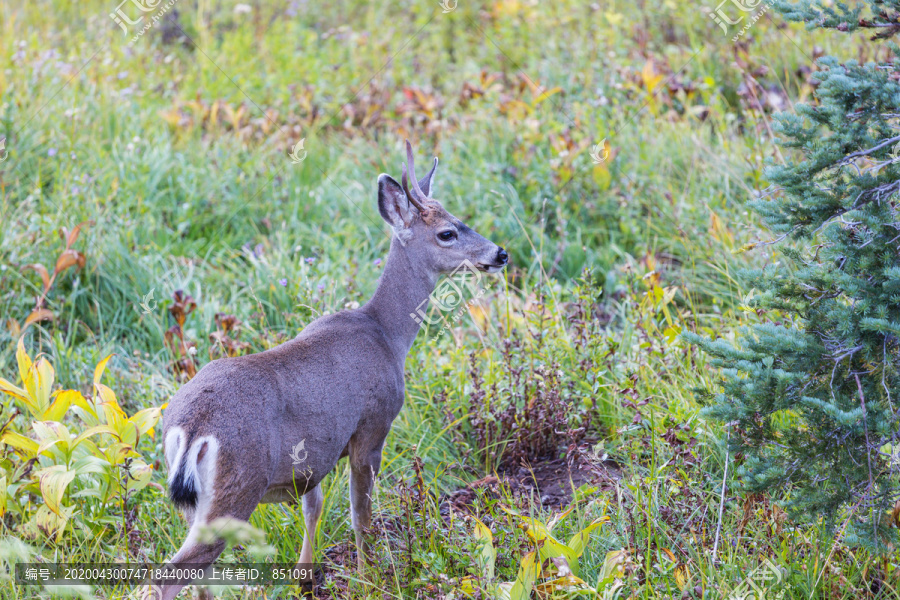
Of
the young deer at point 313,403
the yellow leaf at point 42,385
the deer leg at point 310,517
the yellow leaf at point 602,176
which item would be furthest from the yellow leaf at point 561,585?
the yellow leaf at point 602,176

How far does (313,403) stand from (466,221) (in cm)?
358

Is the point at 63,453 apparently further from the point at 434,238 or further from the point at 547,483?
the point at 547,483

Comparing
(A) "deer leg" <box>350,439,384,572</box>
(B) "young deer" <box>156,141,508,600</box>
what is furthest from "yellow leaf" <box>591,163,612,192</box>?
(A) "deer leg" <box>350,439,384,572</box>

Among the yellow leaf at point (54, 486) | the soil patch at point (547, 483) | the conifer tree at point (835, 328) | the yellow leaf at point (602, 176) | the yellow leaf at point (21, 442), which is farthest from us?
the yellow leaf at point (602, 176)

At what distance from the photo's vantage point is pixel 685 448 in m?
3.97

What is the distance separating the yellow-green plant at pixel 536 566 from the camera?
3066 mm

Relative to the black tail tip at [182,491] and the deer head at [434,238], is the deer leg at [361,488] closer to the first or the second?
the black tail tip at [182,491]

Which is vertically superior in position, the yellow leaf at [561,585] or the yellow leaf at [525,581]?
the yellow leaf at [525,581]

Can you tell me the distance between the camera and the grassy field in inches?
144

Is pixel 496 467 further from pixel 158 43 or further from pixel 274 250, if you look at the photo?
pixel 158 43

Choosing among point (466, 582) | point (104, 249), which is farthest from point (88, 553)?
point (104, 249)

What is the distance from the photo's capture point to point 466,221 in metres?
6.81

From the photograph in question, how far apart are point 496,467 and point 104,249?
3.44 metres

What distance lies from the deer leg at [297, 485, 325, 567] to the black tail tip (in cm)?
91
